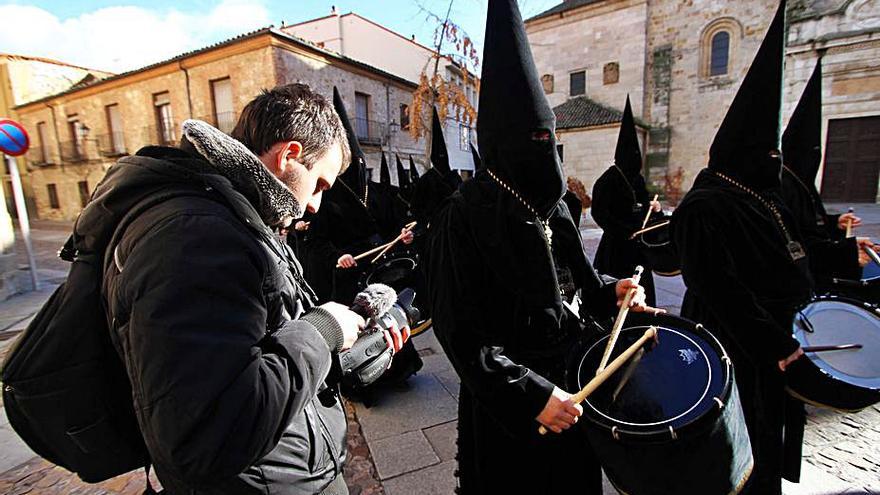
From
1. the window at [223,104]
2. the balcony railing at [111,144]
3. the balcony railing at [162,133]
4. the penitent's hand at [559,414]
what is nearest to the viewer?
the penitent's hand at [559,414]

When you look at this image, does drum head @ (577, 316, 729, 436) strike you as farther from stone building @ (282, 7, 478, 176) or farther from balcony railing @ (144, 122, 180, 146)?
balcony railing @ (144, 122, 180, 146)

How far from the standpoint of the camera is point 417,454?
304cm

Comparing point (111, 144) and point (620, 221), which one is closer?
point (620, 221)

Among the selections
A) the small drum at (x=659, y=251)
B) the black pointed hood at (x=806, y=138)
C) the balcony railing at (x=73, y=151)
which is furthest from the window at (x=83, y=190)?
the black pointed hood at (x=806, y=138)

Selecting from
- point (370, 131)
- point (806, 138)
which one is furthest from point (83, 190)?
point (806, 138)

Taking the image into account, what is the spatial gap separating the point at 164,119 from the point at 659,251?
80.5 ft

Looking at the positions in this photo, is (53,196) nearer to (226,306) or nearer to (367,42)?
(367,42)

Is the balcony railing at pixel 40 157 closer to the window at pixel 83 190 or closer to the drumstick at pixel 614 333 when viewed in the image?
the window at pixel 83 190

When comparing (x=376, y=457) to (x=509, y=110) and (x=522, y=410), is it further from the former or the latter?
(x=509, y=110)

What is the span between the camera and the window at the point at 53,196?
2631 cm

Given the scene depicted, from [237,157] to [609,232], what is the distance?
16.9 ft

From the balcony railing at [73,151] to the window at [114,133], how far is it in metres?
2.25

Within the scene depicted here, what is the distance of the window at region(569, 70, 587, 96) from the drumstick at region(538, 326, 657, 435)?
28441 mm

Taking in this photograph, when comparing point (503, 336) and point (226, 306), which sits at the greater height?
point (226, 306)
